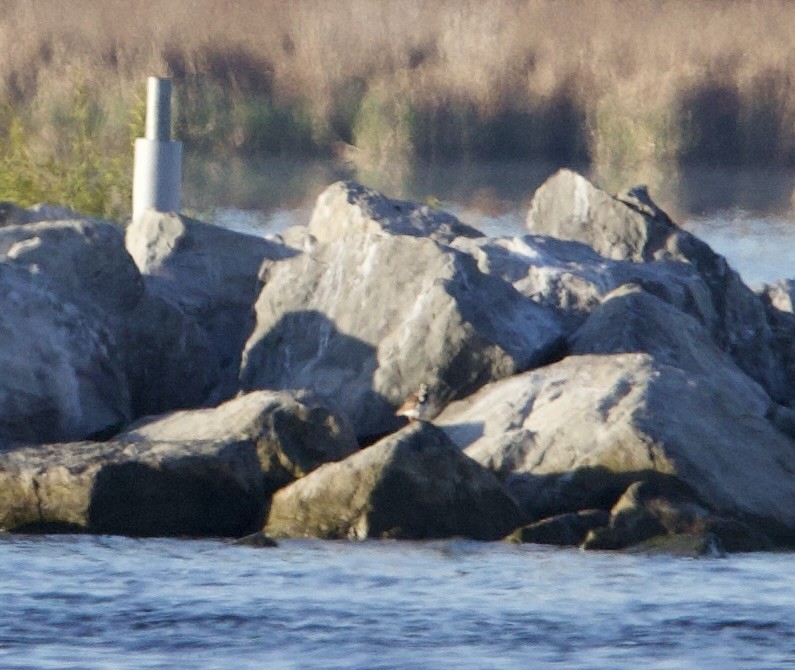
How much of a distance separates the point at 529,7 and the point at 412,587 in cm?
2202

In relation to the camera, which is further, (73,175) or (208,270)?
(73,175)

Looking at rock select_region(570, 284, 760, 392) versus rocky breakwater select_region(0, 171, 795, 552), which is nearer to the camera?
rocky breakwater select_region(0, 171, 795, 552)

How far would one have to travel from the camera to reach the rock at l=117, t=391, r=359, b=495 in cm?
864

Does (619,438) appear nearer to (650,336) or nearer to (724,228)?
(650,336)

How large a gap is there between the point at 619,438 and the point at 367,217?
2771 millimetres

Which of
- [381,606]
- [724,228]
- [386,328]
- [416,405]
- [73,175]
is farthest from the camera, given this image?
[724,228]

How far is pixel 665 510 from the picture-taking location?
8.13 metres

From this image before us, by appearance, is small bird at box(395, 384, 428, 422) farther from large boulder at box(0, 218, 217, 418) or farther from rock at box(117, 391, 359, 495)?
large boulder at box(0, 218, 217, 418)

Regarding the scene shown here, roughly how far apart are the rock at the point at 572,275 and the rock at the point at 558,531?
2045mm

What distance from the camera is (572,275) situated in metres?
10.4

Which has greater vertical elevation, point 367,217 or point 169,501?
point 367,217

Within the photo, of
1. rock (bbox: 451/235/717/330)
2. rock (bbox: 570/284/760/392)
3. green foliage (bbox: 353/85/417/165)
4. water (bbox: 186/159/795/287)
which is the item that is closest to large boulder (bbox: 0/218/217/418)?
rock (bbox: 451/235/717/330)

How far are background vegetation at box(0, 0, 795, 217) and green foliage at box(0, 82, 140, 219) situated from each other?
9.69 m

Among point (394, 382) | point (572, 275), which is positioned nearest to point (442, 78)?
point (572, 275)
